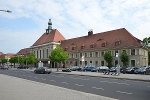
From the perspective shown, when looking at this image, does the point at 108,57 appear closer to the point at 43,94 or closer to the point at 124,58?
the point at 124,58

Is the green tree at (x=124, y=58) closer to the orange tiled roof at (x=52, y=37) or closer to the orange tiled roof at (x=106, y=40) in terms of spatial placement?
the orange tiled roof at (x=106, y=40)

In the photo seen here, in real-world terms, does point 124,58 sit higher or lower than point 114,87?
higher

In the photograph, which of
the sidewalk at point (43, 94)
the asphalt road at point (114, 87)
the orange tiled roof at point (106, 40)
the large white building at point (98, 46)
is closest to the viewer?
the sidewalk at point (43, 94)

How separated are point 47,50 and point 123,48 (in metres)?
46.5

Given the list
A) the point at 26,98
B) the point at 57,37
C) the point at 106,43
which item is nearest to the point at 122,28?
the point at 106,43

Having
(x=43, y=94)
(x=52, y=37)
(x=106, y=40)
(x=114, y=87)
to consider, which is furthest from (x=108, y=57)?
(x=43, y=94)

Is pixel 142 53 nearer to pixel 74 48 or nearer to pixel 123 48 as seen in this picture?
pixel 123 48

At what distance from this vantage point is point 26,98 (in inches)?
383

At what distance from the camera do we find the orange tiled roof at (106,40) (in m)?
60.4

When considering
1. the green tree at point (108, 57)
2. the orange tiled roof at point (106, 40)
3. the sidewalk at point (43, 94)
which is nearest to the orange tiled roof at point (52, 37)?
the orange tiled roof at point (106, 40)

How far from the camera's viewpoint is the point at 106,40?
69438 mm

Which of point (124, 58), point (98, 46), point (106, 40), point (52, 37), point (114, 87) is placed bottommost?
point (114, 87)

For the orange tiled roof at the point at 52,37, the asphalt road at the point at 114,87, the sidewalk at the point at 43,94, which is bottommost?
the asphalt road at the point at 114,87

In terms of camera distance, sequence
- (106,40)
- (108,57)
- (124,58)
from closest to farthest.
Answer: (124,58) → (108,57) → (106,40)
